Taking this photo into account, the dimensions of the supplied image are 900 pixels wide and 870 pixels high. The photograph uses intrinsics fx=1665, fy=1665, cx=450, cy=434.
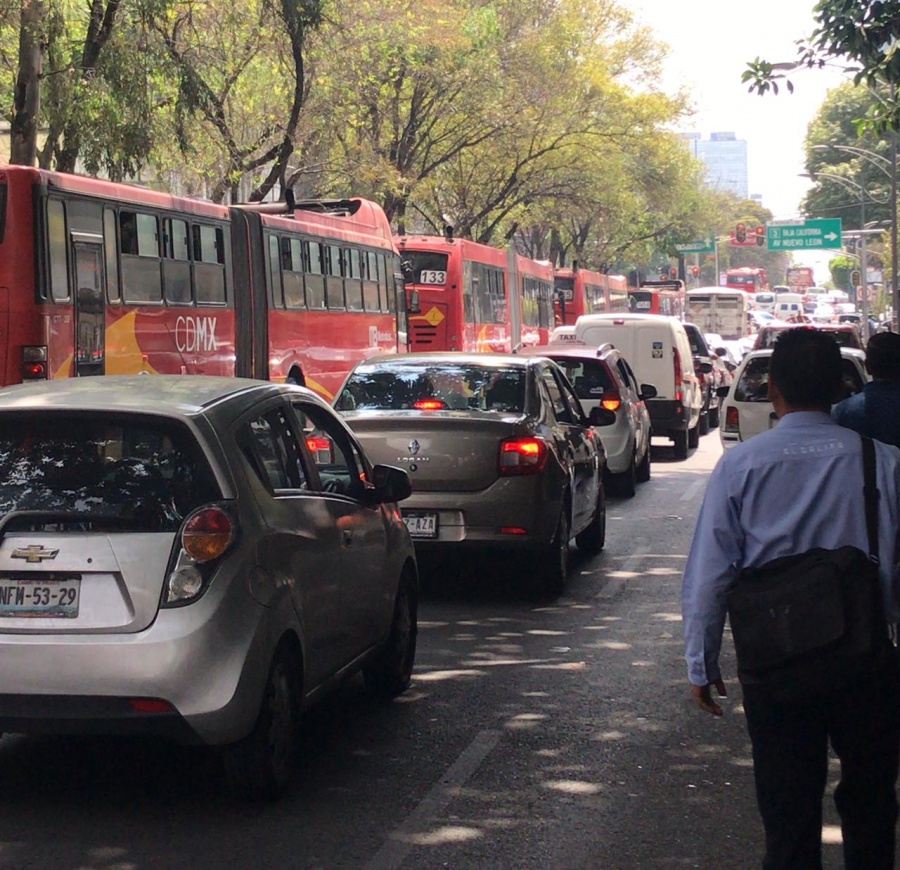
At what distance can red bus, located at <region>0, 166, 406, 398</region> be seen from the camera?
1509 cm

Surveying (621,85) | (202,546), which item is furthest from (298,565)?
(621,85)

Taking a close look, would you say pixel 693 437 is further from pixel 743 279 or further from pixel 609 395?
pixel 743 279

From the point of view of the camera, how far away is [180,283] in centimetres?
1856

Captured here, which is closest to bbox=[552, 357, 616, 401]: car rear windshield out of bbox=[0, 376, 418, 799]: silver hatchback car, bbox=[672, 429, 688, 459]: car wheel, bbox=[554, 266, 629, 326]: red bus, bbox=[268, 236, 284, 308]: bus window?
bbox=[268, 236, 284, 308]: bus window

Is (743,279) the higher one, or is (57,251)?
(743,279)

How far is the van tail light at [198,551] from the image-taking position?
5.50m

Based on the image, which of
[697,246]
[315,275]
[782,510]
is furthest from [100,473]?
[697,246]

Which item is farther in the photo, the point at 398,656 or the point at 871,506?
the point at 398,656

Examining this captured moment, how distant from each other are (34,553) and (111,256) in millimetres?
11648

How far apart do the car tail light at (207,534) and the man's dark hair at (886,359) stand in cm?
392

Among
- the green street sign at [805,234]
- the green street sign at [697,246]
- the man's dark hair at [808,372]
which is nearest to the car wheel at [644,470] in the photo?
the man's dark hair at [808,372]

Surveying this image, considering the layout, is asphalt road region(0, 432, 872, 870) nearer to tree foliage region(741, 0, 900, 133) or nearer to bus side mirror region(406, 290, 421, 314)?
tree foliage region(741, 0, 900, 133)

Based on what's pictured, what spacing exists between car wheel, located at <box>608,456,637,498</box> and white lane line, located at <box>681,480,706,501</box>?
55 centimetres

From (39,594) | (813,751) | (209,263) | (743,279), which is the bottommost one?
(813,751)
